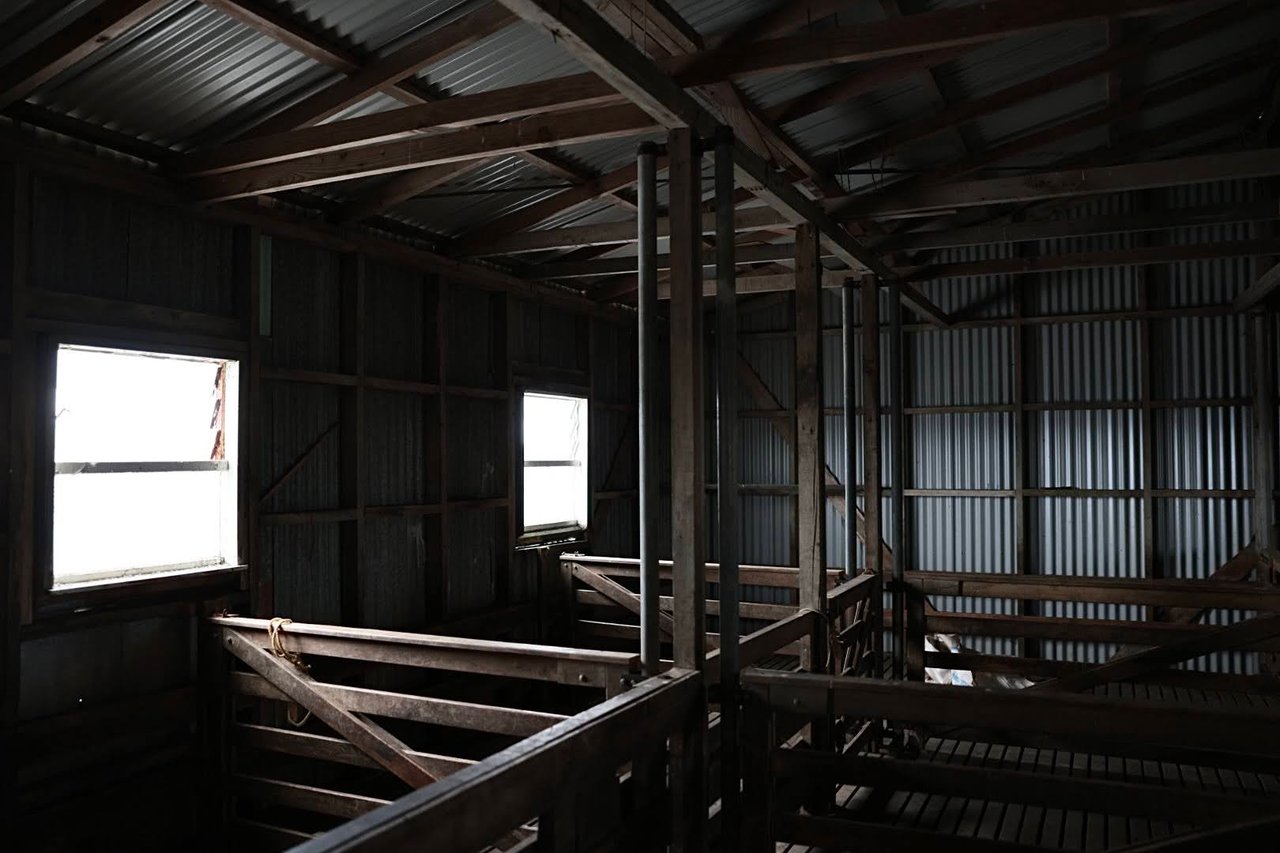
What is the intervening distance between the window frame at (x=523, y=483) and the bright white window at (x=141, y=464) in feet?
11.0

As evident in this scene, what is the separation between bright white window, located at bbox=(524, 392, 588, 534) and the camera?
388 inches

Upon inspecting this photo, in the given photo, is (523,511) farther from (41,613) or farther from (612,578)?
(41,613)

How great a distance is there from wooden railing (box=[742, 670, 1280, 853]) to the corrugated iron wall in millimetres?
7193

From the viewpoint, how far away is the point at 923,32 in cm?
413

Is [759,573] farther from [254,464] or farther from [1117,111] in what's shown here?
[1117,111]

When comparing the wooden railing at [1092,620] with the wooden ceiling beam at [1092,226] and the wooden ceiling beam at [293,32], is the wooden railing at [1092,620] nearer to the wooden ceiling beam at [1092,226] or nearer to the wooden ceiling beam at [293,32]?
the wooden ceiling beam at [1092,226]

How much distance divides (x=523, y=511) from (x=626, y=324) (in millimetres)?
3143

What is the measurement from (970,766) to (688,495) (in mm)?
1516

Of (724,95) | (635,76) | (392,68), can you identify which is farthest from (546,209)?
(635,76)

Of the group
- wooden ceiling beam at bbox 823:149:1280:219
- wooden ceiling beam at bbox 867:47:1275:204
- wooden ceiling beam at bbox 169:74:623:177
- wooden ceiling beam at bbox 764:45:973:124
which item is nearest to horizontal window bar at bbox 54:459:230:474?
wooden ceiling beam at bbox 169:74:623:177

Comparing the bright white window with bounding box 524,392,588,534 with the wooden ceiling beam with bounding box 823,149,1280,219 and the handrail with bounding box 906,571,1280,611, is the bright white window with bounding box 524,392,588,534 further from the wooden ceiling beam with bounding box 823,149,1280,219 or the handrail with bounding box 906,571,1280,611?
the wooden ceiling beam with bounding box 823,149,1280,219

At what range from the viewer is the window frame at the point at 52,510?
5.14 meters

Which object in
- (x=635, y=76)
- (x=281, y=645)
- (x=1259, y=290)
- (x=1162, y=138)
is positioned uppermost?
(x=1162, y=138)

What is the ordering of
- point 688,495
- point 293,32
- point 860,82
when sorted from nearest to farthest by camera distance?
point 688,495 → point 293,32 → point 860,82
